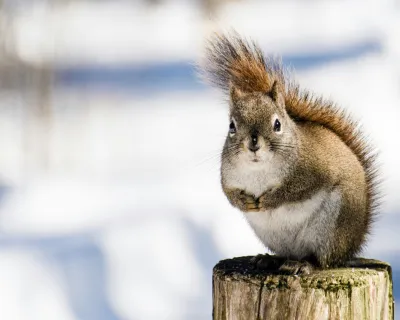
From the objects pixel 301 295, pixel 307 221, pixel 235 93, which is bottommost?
pixel 301 295

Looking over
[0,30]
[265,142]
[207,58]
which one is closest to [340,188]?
[265,142]

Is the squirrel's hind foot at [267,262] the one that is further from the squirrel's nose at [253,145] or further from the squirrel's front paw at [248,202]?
the squirrel's nose at [253,145]

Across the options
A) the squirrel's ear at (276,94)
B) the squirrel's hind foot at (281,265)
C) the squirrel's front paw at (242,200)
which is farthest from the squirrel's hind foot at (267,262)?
the squirrel's ear at (276,94)

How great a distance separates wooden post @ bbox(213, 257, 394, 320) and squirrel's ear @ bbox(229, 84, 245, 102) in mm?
413

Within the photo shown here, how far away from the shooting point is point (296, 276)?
6.11 feet

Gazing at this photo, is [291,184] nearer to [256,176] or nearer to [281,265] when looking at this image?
[256,176]

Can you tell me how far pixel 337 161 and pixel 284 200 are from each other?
17cm

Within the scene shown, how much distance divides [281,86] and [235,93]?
148 millimetres

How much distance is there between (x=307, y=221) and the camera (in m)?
2.00

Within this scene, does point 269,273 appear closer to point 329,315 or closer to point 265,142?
point 329,315

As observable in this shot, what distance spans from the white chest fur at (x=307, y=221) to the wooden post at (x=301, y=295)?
0.09 m

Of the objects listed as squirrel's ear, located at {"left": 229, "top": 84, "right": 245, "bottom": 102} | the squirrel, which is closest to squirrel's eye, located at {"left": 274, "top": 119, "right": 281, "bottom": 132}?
the squirrel

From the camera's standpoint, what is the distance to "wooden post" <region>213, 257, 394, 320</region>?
181 cm

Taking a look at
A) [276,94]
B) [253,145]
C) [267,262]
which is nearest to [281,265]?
[267,262]
